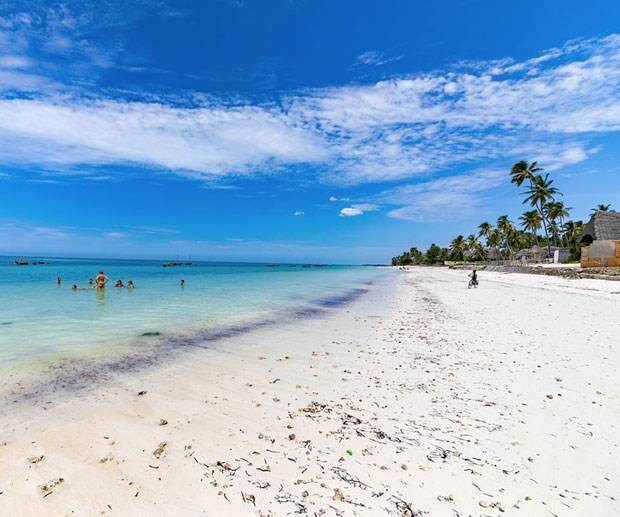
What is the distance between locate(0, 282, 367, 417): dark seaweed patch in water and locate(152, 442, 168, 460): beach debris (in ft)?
9.52

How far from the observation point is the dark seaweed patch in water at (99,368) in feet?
18.2

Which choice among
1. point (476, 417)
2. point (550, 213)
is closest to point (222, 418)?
point (476, 417)

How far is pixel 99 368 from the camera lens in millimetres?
7172

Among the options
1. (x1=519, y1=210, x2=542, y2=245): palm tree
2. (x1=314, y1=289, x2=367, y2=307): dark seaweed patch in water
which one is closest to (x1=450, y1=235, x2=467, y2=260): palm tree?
(x1=519, y1=210, x2=542, y2=245): palm tree

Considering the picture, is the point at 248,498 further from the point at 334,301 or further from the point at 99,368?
the point at 334,301

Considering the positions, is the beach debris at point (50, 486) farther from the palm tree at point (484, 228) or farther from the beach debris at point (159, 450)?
the palm tree at point (484, 228)

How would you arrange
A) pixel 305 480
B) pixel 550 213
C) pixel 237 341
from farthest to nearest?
pixel 550 213 < pixel 237 341 < pixel 305 480

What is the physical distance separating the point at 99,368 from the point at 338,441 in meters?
6.24

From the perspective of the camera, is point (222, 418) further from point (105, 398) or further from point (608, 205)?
point (608, 205)

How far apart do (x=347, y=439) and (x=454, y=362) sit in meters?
4.40

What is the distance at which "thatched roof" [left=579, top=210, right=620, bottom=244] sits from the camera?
116 feet

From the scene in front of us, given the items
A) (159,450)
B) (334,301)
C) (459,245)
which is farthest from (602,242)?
(459,245)

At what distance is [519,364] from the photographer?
6.96 metres

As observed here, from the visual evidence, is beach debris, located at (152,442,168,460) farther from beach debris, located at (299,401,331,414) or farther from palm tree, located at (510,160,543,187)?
palm tree, located at (510,160,543,187)
